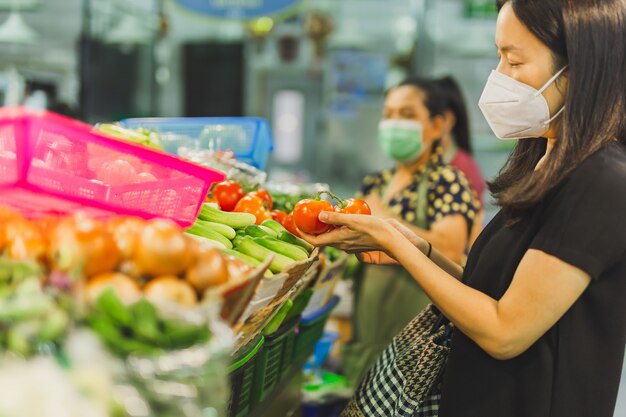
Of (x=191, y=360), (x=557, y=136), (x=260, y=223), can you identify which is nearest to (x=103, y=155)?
(x=191, y=360)

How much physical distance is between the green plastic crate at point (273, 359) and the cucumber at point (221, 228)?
18.0 inches

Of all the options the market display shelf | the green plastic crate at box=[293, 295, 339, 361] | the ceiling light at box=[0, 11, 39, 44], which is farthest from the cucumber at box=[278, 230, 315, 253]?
the ceiling light at box=[0, 11, 39, 44]

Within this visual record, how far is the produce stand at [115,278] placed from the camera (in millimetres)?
1167

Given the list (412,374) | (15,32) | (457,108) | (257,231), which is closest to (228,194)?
(257,231)

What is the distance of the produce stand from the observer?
45.9 inches

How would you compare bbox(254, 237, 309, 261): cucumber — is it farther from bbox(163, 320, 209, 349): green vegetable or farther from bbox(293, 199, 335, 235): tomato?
bbox(163, 320, 209, 349): green vegetable

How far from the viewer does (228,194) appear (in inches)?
110

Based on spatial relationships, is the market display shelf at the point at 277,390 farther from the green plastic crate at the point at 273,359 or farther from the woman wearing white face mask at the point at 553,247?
the woman wearing white face mask at the point at 553,247

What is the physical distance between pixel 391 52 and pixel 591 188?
6.32 meters

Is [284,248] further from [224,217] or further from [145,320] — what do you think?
[145,320]

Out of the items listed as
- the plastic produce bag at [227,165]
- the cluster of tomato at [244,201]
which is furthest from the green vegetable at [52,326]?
the plastic produce bag at [227,165]

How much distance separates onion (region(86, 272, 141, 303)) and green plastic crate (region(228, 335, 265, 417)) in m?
0.75

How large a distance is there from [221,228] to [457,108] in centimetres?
258

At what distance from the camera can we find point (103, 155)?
1.71 metres
